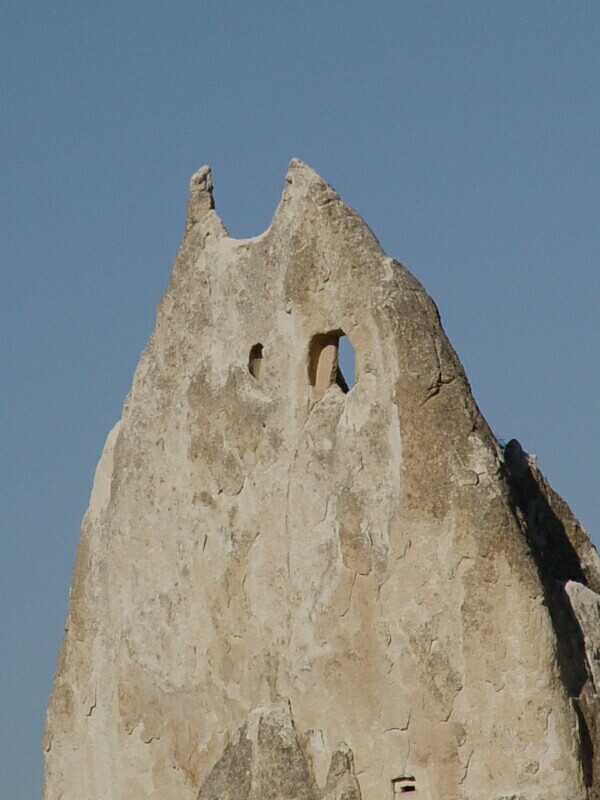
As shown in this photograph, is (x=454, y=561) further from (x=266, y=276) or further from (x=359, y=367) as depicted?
(x=266, y=276)

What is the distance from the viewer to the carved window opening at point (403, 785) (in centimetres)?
1731

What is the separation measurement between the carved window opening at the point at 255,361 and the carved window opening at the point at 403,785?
3.40 metres

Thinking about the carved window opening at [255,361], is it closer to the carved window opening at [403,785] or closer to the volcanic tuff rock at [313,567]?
the volcanic tuff rock at [313,567]

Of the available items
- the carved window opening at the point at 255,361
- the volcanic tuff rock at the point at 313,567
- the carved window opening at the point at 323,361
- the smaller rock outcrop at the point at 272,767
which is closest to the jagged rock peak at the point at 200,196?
the volcanic tuff rock at the point at 313,567

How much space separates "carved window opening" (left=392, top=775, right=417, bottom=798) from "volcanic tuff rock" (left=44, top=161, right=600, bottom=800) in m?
0.02

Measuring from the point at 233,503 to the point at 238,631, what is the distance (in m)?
1.00

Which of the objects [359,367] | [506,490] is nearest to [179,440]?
[359,367]

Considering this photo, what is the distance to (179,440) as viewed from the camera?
19297 mm

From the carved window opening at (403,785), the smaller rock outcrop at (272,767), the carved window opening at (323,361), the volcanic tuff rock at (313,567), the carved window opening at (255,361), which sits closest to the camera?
the volcanic tuff rock at (313,567)

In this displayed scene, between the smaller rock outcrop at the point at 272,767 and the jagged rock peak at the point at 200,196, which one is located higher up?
the jagged rock peak at the point at 200,196

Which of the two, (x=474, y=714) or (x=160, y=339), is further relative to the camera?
(x=160, y=339)

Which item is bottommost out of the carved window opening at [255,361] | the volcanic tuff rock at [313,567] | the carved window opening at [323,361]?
the volcanic tuff rock at [313,567]

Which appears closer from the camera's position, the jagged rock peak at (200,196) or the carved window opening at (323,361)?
the carved window opening at (323,361)

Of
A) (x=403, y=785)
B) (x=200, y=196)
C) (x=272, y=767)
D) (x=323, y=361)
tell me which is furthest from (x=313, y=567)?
(x=200, y=196)
